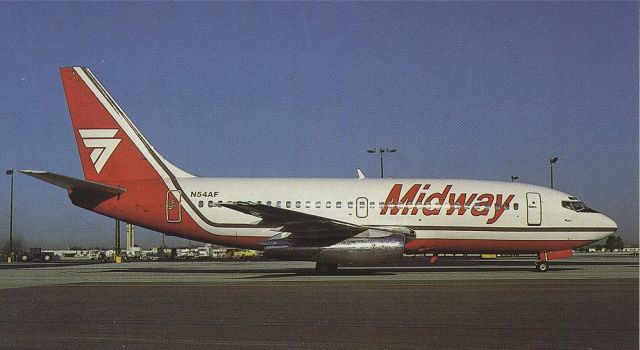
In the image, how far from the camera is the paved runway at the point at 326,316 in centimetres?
775

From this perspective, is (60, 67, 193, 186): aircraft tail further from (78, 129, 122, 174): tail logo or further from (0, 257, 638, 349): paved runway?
(0, 257, 638, 349): paved runway

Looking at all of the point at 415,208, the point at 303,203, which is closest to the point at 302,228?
the point at 303,203

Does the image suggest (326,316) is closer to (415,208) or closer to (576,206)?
(415,208)

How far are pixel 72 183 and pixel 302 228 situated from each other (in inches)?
325

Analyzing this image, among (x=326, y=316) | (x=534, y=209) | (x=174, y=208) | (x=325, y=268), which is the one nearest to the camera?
(x=326, y=316)

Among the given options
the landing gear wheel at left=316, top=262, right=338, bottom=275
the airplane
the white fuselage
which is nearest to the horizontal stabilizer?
the airplane

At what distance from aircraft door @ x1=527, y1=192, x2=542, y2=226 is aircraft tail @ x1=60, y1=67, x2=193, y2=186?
44.3 ft

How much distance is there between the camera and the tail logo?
2436cm

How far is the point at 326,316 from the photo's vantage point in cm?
1004

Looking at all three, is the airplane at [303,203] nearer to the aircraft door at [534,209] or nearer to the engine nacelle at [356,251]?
the aircraft door at [534,209]

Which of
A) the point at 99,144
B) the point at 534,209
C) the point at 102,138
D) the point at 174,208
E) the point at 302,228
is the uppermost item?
the point at 102,138

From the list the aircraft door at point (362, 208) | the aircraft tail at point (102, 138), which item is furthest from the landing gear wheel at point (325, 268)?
the aircraft tail at point (102, 138)

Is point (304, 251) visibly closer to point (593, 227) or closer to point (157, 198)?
point (157, 198)

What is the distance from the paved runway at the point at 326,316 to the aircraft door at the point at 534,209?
7817mm
